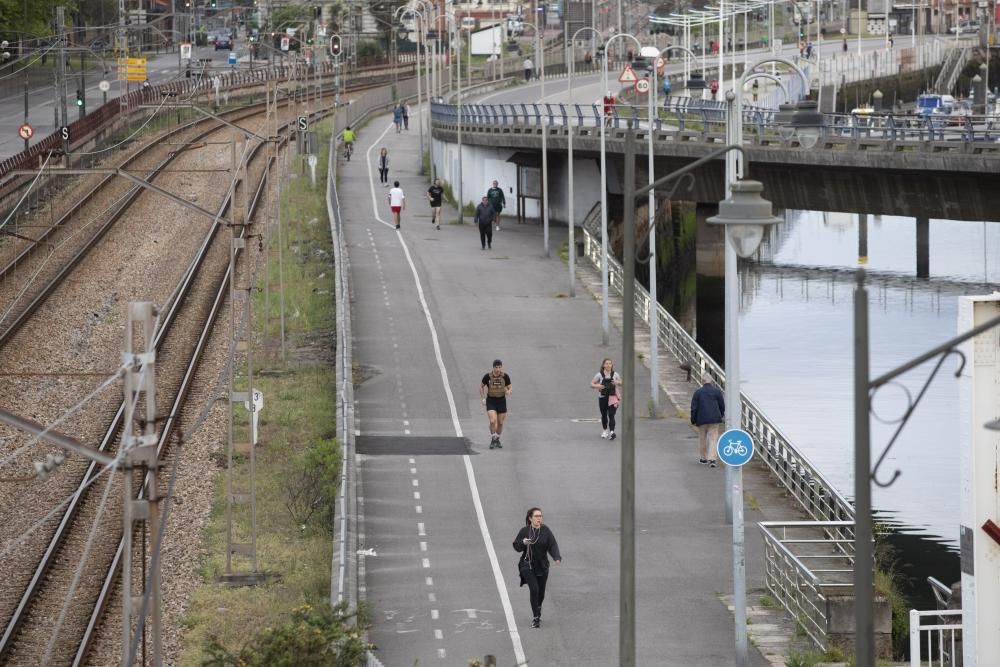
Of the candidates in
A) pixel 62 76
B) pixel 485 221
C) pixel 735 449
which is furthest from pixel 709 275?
pixel 735 449

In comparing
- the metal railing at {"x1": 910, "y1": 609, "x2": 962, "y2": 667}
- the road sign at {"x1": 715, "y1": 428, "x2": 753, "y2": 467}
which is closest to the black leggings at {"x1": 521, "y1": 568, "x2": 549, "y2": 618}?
the road sign at {"x1": 715, "y1": 428, "x2": 753, "y2": 467}

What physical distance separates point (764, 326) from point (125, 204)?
70.5ft

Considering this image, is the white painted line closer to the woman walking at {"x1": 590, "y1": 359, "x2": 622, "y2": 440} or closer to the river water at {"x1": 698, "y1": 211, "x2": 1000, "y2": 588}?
→ the woman walking at {"x1": 590, "y1": 359, "x2": 622, "y2": 440}

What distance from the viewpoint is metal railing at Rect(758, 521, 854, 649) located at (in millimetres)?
18375

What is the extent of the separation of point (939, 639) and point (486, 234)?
33545 millimetres

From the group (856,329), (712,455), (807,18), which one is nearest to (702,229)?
(712,455)

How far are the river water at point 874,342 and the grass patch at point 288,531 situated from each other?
34.6 feet

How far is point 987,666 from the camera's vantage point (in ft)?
53.9

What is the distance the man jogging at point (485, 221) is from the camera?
48.8 meters

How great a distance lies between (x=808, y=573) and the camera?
1848 centimetres

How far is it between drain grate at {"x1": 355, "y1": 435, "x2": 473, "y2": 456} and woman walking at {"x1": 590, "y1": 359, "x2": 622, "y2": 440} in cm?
225

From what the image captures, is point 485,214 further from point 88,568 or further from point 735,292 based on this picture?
point 88,568

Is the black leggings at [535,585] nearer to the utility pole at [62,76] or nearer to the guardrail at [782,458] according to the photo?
the guardrail at [782,458]

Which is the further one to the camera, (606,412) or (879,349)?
(879,349)
